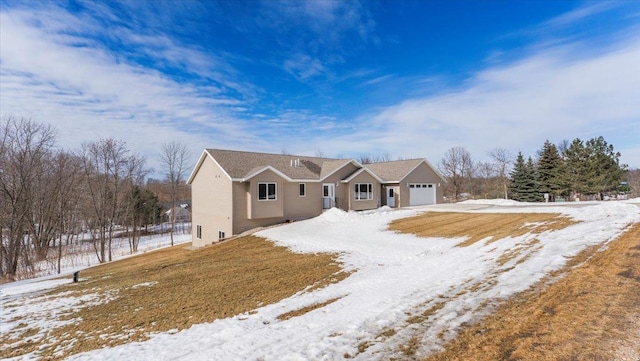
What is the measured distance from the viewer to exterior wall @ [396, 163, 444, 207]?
90.3 ft

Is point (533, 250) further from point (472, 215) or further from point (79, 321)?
point (79, 321)

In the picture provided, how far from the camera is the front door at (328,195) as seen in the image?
2467 centimetres

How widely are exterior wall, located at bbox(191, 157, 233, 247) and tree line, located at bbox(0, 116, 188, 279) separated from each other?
10044 millimetres

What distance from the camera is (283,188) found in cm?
2238

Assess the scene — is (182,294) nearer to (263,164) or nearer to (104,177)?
(263,164)

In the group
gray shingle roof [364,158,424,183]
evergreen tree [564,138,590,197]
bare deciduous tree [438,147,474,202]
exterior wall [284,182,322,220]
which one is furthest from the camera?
bare deciduous tree [438,147,474,202]

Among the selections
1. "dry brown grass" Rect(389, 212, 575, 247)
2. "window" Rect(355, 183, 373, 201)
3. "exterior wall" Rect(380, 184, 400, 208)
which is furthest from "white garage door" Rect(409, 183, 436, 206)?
"dry brown grass" Rect(389, 212, 575, 247)

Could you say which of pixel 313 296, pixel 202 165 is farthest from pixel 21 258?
pixel 313 296

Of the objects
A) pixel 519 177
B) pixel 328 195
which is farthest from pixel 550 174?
pixel 328 195

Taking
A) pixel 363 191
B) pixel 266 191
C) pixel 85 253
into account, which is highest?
pixel 266 191

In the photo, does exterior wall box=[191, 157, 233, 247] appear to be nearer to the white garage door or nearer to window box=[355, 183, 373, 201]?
window box=[355, 183, 373, 201]

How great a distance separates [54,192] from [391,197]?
30.5m

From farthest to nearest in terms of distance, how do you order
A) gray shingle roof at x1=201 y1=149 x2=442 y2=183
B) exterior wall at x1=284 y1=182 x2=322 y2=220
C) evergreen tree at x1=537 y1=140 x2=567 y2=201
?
evergreen tree at x1=537 y1=140 x2=567 y2=201, exterior wall at x1=284 y1=182 x2=322 y2=220, gray shingle roof at x1=201 y1=149 x2=442 y2=183

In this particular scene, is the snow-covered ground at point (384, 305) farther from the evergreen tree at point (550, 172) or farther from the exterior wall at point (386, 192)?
the evergreen tree at point (550, 172)
